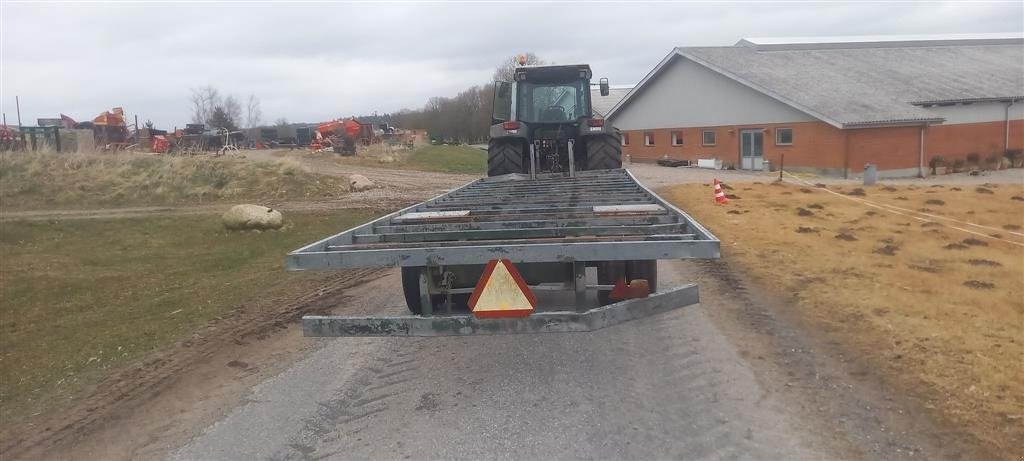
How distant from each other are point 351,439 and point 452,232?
1505mm

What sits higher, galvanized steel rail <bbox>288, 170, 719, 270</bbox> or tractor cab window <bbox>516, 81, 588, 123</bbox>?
tractor cab window <bbox>516, 81, 588, 123</bbox>

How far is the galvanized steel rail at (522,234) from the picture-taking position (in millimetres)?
4207

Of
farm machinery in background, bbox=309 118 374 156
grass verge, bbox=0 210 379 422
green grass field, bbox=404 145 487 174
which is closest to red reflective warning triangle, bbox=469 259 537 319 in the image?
grass verge, bbox=0 210 379 422

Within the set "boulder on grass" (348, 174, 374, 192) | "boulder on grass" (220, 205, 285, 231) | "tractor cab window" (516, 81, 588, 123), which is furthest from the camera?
"boulder on grass" (348, 174, 374, 192)

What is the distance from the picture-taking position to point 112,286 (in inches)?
Result: 431

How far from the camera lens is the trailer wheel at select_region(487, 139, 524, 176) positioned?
11.8 meters

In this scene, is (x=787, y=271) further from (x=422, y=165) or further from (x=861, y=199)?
(x=422, y=165)

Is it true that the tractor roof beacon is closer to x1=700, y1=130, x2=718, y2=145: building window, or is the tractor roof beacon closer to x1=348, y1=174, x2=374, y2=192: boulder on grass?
x1=348, y1=174, x2=374, y2=192: boulder on grass

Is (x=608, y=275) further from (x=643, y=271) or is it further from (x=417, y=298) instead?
(x=417, y=298)

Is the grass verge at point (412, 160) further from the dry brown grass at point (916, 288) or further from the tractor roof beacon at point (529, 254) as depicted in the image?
the tractor roof beacon at point (529, 254)

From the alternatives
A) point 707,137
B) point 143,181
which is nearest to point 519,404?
point 143,181

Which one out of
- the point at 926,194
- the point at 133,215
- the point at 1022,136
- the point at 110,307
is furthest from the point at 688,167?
the point at 110,307

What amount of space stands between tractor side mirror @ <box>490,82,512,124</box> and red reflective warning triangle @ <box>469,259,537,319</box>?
8336mm

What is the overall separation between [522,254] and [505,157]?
765cm
